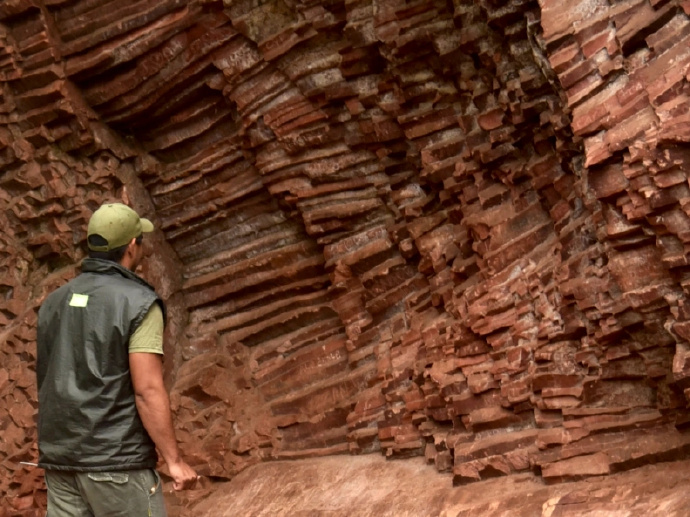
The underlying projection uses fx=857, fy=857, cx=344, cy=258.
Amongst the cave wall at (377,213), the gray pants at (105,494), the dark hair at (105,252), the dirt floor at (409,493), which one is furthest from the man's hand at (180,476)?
the cave wall at (377,213)

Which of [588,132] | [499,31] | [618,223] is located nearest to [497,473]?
[618,223]

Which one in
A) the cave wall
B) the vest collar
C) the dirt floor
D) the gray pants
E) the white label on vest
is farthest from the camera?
the cave wall

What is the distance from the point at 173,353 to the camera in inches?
349

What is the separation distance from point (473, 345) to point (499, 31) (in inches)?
96.1

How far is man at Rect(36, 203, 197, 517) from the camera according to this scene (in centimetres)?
434

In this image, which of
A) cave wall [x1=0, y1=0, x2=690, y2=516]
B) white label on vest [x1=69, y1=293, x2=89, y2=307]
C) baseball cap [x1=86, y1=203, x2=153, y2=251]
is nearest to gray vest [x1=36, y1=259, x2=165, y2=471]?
white label on vest [x1=69, y1=293, x2=89, y2=307]

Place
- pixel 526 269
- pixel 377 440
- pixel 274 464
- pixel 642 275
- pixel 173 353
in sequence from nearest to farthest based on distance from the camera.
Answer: pixel 642 275
pixel 526 269
pixel 377 440
pixel 274 464
pixel 173 353

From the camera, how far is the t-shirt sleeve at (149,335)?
4.38m

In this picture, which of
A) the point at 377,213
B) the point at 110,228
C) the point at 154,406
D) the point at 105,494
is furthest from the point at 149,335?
the point at 377,213

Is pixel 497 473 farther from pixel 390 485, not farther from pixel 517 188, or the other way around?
pixel 517 188

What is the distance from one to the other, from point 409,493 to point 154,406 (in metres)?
2.61

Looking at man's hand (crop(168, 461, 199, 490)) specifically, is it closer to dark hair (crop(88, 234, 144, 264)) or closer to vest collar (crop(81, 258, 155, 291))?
vest collar (crop(81, 258, 155, 291))

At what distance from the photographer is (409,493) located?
631 centimetres

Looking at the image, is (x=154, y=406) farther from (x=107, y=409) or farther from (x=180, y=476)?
(x=180, y=476)
